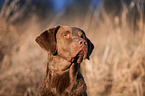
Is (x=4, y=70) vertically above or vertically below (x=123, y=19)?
below

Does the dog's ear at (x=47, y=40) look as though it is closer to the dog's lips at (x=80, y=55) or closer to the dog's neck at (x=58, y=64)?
the dog's neck at (x=58, y=64)

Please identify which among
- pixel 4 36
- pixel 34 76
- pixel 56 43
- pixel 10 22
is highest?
pixel 10 22

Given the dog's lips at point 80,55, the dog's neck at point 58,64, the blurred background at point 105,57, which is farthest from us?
the blurred background at point 105,57

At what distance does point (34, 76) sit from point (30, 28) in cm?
118

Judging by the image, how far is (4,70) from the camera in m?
3.47

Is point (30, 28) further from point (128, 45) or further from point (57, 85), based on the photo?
point (57, 85)

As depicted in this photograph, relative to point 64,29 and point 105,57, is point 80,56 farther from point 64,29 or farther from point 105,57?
point 105,57

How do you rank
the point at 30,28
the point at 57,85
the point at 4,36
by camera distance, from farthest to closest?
1. the point at 30,28
2. the point at 4,36
3. the point at 57,85

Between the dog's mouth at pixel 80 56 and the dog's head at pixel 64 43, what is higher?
the dog's head at pixel 64 43

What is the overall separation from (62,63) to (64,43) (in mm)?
195

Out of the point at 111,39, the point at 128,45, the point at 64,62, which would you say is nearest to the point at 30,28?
the point at 111,39

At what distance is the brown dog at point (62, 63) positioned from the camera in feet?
5.05

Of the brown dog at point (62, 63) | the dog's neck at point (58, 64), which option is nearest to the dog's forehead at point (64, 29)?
the brown dog at point (62, 63)

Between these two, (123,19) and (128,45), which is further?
(128,45)
